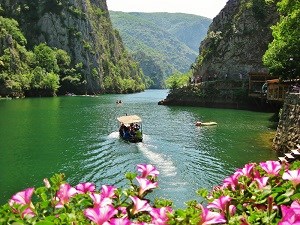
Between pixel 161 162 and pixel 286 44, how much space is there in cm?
2428

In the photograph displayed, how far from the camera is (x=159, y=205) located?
431 cm

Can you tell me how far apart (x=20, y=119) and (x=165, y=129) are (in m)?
25.0

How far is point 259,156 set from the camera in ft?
102

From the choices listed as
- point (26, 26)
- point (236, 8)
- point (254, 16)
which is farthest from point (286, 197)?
point (26, 26)

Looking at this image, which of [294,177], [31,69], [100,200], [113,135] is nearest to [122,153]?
[113,135]

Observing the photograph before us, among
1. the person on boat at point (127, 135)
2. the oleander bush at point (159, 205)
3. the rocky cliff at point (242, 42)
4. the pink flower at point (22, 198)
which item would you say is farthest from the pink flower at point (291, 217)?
the rocky cliff at point (242, 42)

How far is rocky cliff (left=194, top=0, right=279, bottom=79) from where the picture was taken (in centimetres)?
9925

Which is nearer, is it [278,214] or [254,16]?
[278,214]

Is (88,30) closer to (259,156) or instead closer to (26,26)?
(26,26)

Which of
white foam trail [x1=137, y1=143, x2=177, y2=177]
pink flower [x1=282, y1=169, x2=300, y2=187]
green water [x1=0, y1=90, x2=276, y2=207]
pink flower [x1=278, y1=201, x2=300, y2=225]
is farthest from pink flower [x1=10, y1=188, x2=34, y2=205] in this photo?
white foam trail [x1=137, y1=143, x2=177, y2=177]

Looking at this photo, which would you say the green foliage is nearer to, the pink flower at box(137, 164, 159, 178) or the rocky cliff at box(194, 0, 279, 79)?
the rocky cliff at box(194, 0, 279, 79)

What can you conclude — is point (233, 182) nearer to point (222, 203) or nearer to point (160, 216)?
point (222, 203)

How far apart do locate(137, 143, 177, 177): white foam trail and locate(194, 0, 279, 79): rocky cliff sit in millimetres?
67861

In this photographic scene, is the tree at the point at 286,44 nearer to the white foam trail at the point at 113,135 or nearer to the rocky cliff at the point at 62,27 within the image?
the white foam trail at the point at 113,135
